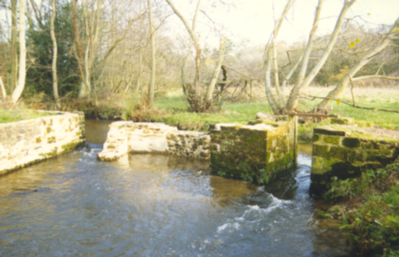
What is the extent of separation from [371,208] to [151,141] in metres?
6.56

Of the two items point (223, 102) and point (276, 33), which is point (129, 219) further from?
point (223, 102)

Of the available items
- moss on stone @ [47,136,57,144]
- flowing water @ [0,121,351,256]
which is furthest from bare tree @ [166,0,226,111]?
moss on stone @ [47,136,57,144]

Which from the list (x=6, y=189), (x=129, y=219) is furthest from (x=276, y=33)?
(x=6, y=189)

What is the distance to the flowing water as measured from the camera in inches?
150

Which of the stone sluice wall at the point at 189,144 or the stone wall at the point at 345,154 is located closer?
the stone wall at the point at 345,154

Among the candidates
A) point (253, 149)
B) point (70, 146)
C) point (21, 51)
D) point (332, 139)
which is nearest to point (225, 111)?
point (70, 146)

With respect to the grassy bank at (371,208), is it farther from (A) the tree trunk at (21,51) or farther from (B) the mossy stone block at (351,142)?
(A) the tree trunk at (21,51)

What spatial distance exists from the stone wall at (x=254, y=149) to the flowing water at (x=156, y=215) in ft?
0.81

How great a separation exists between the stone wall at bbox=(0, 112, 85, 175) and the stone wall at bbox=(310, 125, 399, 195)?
281 inches

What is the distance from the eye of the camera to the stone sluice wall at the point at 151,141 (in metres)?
8.20

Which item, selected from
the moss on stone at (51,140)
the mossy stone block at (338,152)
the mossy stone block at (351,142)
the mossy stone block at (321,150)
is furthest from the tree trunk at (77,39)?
the mossy stone block at (351,142)

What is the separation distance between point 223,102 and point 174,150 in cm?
631

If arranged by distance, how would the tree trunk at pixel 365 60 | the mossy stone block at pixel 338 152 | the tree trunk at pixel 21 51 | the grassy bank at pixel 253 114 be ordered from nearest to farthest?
the mossy stone block at pixel 338 152 → the tree trunk at pixel 21 51 → the tree trunk at pixel 365 60 → the grassy bank at pixel 253 114

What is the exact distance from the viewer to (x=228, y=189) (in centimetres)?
582
